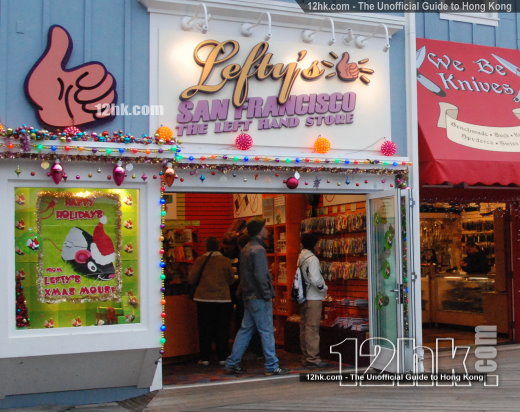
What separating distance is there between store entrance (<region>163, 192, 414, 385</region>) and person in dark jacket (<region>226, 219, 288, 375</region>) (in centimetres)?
26

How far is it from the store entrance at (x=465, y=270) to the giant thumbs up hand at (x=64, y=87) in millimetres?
6309

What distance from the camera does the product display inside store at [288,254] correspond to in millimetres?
9977

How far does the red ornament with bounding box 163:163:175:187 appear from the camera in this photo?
7.63m

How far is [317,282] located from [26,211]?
3.61 m

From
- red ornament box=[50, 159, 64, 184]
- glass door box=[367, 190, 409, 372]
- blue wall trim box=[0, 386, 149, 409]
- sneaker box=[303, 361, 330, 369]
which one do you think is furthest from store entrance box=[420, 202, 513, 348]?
red ornament box=[50, 159, 64, 184]

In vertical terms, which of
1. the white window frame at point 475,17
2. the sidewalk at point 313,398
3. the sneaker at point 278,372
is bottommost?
the sidewalk at point 313,398

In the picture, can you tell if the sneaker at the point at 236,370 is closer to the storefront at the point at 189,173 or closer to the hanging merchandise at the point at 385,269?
the storefront at the point at 189,173

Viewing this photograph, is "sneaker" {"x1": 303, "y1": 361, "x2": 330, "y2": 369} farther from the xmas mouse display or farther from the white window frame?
the white window frame

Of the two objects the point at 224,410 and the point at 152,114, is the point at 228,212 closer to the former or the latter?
the point at 152,114

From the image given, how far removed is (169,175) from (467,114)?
438cm

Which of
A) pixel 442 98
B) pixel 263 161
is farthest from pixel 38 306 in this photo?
pixel 442 98

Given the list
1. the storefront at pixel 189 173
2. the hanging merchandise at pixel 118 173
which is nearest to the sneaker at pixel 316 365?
the storefront at pixel 189 173

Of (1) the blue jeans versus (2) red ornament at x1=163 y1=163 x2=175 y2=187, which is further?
(1) the blue jeans

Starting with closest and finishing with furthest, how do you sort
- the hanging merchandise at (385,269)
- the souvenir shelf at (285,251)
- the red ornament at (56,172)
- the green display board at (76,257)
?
the red ornament at (56,172)
the green display board at (76,257)
the hanging merchandise at (385,269)
the souvenir shelf at (285,251)
